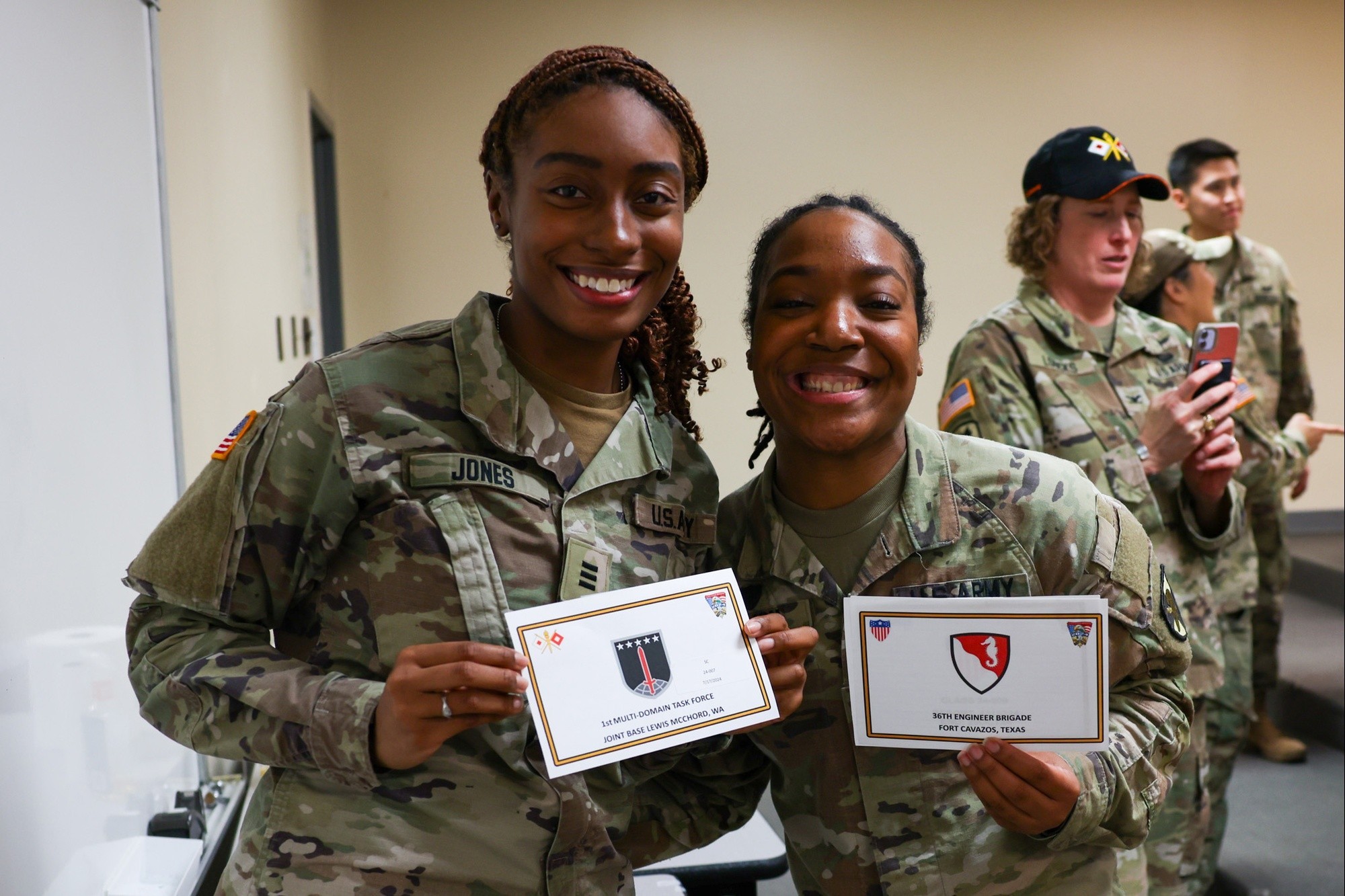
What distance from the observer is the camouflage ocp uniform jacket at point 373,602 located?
106cm

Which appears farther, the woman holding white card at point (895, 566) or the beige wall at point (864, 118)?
the beige wall at point (864, 118)

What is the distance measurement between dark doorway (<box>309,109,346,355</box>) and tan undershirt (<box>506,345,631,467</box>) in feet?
13.8

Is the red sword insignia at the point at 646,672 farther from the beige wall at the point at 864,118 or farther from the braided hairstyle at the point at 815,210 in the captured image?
the beige wall at the point at 864,118

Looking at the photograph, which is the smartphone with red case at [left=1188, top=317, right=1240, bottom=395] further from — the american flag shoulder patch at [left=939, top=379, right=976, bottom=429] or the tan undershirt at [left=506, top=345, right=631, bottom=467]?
the tan undershirt at [left=506, top=345, right=631, bottom=467]

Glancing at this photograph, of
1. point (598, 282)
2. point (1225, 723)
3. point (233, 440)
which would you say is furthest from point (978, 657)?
point (1225, 723)

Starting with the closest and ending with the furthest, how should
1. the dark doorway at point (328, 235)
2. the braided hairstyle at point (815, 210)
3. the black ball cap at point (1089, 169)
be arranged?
1. the braided hairstyle at point (815, 210)
2. the black ball cap at point (1089, 169)
3. the dark doorway at point (328, 235)

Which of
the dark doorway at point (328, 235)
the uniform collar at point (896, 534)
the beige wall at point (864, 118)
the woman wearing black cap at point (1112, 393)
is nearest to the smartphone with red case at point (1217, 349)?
the woman wearing black cap at point (1112, 393)

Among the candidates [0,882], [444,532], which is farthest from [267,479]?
[0,882]

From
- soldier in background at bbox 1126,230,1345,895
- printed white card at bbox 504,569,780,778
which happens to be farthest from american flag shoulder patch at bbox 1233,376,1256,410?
printed white card at bbox 504,569,780,778

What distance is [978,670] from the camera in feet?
3.71

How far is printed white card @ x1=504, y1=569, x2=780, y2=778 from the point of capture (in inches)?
40.1

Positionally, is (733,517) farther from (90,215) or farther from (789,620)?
(90,215)

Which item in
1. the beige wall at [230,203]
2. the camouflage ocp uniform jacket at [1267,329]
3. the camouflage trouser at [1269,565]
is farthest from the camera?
the camouflage trouser at [1269,565]

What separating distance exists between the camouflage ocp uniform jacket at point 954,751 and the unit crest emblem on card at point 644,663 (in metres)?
0.25
